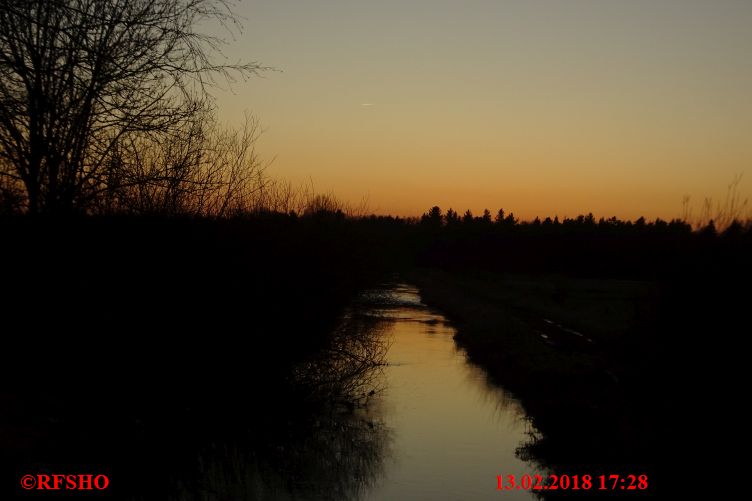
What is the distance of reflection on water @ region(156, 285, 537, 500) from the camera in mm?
11719

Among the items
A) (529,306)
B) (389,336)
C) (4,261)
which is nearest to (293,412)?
(4,261)

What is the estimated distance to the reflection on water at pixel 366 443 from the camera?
11.7 m

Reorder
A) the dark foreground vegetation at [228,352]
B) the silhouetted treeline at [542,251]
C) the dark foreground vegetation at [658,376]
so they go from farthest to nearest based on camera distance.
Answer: the silhouetted treeline at [542,251] < the dark foreground vegetation at [658,376] < the dark foreground vegetation at [228,352]

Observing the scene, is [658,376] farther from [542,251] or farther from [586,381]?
[542,251]

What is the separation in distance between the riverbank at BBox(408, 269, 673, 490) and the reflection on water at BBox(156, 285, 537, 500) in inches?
31.6

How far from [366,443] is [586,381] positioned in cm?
745

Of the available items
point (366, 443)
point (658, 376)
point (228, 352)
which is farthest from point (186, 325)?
point (658, 376)

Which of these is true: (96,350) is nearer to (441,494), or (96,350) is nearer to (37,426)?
(37,426)

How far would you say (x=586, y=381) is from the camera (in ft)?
62.1

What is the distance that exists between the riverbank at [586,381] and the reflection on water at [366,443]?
0.80 m
